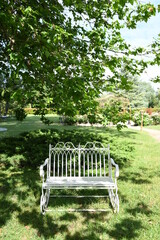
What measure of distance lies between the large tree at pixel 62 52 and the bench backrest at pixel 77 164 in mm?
1092

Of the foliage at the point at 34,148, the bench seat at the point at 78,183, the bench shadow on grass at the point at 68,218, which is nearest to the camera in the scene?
the bench shadow on grass at the point at 68,218

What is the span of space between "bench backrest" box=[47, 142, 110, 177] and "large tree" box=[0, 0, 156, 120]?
1.09 m

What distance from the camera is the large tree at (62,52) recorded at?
3812 mm

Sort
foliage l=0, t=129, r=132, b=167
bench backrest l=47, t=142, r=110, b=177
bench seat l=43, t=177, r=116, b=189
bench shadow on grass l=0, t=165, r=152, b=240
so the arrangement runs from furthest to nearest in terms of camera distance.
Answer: foliage l=0, t=129, r=132, b=167 → bench backrest l=47, t=142, r=110, b=177 → bench seat l=43, t=177, r=116, b=189 → bench shadow on grass l=0, t=165, r=152, b=240

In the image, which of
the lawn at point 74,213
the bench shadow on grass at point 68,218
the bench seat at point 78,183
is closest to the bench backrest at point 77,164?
the bench seat at point 78,183

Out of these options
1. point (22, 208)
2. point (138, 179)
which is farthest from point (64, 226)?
point (138, 179)

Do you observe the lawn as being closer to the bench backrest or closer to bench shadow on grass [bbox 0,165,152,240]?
bench shadow on grass [bbox 0,165,152,240]

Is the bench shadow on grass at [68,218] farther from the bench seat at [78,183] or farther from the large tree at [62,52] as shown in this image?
the large tree at [62,52]

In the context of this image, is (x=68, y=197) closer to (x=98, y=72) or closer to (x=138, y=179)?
(x=138, y=179)

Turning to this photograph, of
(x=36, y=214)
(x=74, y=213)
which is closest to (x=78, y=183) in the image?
(x=74, y=213)

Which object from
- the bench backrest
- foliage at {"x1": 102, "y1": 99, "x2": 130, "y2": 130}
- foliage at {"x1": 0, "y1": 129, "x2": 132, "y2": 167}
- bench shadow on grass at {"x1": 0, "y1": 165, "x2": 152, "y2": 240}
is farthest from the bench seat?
foliage at {"x1": 0, "y1": 129, "x2": 132, "y2": 167}

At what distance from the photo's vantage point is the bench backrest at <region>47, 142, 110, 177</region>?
5.47m

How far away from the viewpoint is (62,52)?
4184mm

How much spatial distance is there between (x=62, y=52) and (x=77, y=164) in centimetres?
500
